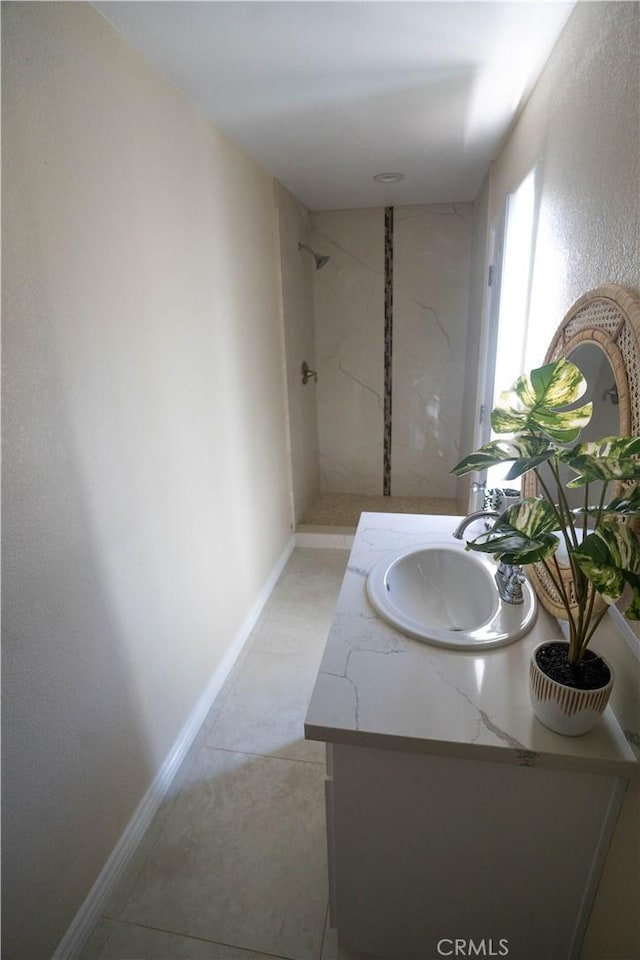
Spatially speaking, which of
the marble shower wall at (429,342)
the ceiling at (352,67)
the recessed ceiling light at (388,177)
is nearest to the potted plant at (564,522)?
the ceiling at (352,67)

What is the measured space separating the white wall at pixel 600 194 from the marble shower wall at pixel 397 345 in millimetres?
1883

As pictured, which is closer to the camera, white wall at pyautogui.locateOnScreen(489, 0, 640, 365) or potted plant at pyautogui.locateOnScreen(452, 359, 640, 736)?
potted plant at pyautogui.locateOnScreen(452, 359, 640, 736)

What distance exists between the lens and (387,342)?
3.45m

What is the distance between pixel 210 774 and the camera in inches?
64.0

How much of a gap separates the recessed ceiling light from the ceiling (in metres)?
0.24

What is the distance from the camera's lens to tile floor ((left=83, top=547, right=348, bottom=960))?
1.20 metres

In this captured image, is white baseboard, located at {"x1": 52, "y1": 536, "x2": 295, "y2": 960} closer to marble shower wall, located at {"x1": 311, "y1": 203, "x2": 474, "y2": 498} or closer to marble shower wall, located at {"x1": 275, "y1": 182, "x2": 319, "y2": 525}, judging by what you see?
marble shower wall, located at {"x1": 275, "y1": 182, "x2": 319, "y2": 525}

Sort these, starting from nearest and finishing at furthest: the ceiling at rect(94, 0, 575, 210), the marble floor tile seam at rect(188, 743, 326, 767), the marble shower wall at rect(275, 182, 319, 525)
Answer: the ceiling at rect(94, 0, 575, 210)
the marble floor tile seam at rect(188, 743, 326, 767)
the marble shower wall at rect(275, 182, 319, 525)

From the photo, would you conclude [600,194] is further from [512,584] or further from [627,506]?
[512,584]

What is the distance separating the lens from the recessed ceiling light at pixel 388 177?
2433mm

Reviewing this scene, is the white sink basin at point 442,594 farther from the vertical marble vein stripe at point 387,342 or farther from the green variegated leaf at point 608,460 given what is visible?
the vertical marble vein stripe at point 387,342

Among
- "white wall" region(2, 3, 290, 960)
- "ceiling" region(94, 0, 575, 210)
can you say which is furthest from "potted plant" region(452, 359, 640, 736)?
"ceiling" region(94, 0, 575, 210)

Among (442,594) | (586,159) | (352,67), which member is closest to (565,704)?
(442,594)

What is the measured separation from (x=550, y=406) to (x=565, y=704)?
0.50 m
